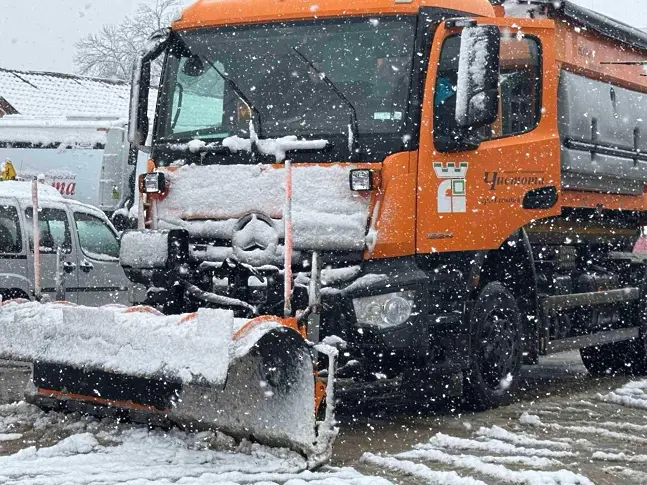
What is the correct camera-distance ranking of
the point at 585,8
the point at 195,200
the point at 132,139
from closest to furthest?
the point at 195,200 → the point at 132,139 → the point at 585,8

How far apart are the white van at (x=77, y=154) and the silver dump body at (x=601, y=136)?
11680mm

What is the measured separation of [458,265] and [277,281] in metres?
1.28

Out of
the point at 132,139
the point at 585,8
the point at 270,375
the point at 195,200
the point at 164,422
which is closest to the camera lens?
the point at 270,375

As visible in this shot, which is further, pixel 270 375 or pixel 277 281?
pixel 277 281

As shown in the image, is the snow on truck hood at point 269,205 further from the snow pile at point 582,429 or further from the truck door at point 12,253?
the truck door at point 12,253

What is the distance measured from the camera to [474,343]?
815cm

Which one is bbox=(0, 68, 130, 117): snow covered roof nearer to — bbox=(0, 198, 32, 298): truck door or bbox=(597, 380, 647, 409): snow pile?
bbox=(0, 198, 32, 298): truck door

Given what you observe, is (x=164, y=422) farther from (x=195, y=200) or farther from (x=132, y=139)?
(x=132, y=139)

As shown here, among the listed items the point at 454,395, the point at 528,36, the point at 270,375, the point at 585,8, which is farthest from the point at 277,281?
the point at 585,8

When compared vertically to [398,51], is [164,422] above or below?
below

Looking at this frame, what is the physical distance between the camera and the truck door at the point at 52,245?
1219 cm

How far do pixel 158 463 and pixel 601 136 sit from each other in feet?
15.9

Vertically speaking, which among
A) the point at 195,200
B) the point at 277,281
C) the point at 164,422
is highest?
the point at 195,200

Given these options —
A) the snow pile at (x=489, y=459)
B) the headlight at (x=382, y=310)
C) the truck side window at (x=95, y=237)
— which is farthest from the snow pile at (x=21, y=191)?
the snow pile at (x=489, y=459)
